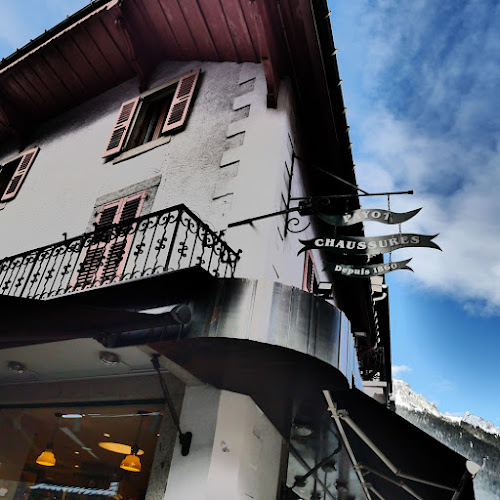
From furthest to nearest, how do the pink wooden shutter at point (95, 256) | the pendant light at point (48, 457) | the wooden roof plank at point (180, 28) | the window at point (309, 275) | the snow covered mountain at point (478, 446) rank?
the snow covered mountain at point (478, 446) < the wooden roof plank at point (180, 28) < the window at point (309, 275) < the pendant light at point (48, 457) < the pink wooden shutter at point (95, 256)

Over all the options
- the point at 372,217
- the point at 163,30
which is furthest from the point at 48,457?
the point at 163,30

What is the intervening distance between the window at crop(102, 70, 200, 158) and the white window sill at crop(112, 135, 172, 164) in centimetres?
16

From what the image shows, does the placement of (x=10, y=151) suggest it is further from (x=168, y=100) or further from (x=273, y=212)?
(x=273, y=212)

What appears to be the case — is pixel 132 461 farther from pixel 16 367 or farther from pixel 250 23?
Result: pixel 250 23

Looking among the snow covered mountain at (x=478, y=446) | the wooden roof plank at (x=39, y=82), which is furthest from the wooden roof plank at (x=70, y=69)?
the snow covered mountain at (x=478, y=446)

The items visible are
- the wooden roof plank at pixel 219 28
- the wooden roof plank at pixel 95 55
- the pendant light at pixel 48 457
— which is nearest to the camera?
the pendant light at pixel 48 457

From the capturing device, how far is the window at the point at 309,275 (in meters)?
8.88

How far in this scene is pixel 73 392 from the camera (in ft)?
24.5

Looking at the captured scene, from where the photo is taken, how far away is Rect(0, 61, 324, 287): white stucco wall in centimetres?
698

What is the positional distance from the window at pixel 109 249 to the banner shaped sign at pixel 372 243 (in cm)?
306

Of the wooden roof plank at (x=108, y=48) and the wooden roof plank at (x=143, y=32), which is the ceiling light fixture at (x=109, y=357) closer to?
the wooden roof plank at (x=143, y=32)

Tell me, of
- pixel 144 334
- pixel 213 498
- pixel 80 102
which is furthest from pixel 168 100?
pixel 213 498

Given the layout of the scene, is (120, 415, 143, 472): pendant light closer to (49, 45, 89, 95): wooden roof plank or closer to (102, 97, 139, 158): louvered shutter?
(102, 97, 139, 158): louvered shutter

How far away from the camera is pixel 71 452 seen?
830 cm
